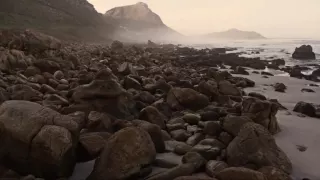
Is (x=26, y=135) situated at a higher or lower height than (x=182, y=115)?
higher

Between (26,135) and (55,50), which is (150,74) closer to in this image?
(55,50)

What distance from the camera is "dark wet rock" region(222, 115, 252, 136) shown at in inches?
207

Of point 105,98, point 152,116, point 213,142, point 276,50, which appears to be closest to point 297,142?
point 213,142

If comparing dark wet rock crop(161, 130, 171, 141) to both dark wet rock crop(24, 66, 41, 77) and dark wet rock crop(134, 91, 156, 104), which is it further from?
dark wet rock crop(24, 66, 41, 77)

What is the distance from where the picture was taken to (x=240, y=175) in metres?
3.49

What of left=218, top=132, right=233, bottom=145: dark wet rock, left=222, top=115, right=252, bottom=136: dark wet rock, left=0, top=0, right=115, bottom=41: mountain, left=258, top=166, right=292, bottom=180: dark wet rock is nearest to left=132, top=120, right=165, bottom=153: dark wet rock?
left=218, top=132, right=233, bottom=145: dark wet rock

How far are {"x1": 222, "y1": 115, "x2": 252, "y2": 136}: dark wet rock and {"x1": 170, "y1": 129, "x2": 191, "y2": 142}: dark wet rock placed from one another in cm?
65

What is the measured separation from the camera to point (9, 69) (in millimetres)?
9484

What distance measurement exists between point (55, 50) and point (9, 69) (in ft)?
14.8

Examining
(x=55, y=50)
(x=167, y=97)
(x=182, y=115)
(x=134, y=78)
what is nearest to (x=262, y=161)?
(x=182, y=115)

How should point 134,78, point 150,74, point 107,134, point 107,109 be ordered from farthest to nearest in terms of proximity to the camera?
point 150,74 → point 134,78 → point 107,109 → point 107,134

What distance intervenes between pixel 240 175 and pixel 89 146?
80.5 inches

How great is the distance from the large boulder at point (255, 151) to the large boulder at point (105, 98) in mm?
2338

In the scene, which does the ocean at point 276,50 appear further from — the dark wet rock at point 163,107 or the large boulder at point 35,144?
the large boulder at point 35,144
